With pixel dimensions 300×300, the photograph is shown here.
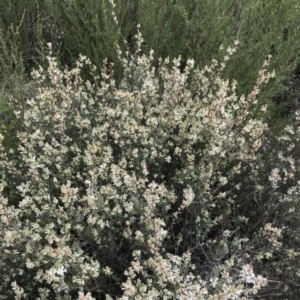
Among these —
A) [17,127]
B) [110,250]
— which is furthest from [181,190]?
[17,127]

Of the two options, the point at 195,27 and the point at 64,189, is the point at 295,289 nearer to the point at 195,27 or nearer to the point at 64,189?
the point at 64,189

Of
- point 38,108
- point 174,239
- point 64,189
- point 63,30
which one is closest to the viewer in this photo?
point 64,189

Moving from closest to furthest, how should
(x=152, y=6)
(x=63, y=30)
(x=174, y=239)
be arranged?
(x=174, y=239) → (x=152, y=6) → (x=63, y=30)

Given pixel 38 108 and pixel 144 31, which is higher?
pixel 144 31

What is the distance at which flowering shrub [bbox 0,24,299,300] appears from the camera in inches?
59.6

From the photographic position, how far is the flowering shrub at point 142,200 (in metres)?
1.51

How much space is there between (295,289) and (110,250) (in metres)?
0.77

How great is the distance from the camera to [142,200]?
1.65 m

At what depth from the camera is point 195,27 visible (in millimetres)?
2514

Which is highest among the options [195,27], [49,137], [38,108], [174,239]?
[195,27]

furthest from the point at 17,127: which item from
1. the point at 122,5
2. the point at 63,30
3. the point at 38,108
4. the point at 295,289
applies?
the point at 295,289

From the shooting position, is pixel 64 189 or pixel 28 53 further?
pixel 28 53

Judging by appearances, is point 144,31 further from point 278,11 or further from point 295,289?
point 295,289

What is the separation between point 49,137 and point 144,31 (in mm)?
1000
